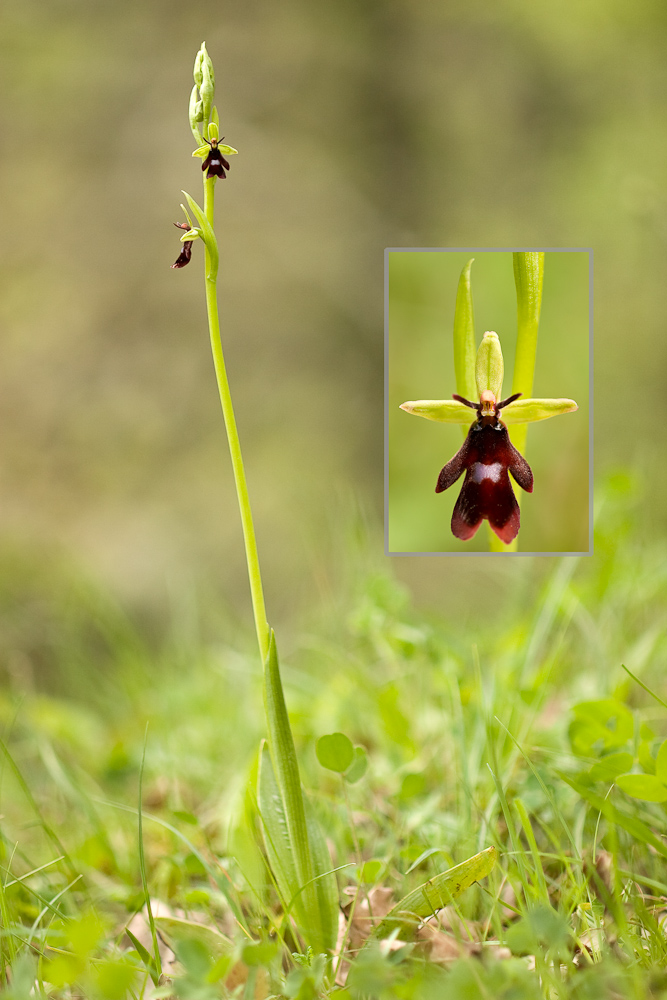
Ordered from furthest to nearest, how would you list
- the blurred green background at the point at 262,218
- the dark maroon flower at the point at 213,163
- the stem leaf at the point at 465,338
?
the blurred green background at the point at 262,218, the stem leaf at the point at 465,338, the dark maroon flower at the point at 213,163

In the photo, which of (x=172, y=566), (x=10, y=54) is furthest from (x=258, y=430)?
(x=10, y=54)

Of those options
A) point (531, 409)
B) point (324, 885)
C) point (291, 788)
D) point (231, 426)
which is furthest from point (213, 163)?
point (324, 885)

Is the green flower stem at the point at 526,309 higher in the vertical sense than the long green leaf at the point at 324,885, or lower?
higher

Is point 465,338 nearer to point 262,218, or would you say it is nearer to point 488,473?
point 488,473

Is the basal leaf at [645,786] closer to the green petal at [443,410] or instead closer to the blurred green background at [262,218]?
the green petal at [443,410]

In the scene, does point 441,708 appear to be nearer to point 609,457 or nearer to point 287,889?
point 287,889

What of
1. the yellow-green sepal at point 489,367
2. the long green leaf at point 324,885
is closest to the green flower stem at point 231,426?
the long green leaf at point 324,885

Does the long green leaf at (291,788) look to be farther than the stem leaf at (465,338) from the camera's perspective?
No
